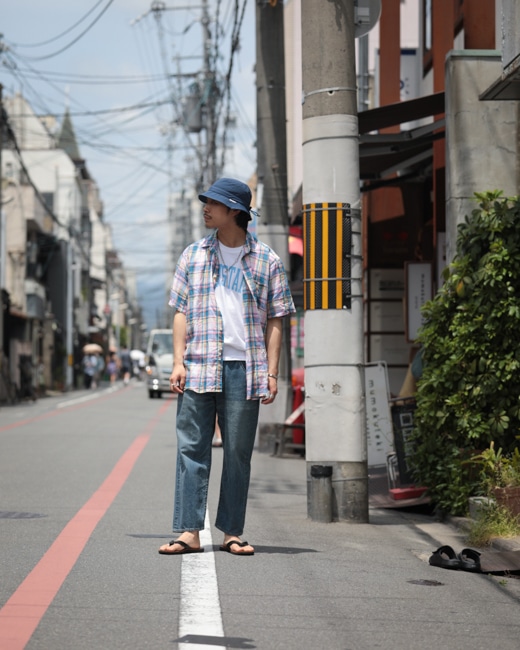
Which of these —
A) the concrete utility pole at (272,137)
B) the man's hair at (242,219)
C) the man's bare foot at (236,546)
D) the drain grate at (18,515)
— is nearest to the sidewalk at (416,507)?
the man's bare foot at (236,546)

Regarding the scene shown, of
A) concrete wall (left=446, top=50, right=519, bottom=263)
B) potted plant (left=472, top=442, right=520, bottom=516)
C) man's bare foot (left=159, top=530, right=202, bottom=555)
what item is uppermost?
concrete wall (left=446, top=50, right=519, bottom=263)

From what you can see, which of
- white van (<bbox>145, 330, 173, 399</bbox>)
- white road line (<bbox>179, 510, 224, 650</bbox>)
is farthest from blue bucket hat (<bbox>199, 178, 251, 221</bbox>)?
white van (<bbox>145, 330, 173, 399</bbox>)

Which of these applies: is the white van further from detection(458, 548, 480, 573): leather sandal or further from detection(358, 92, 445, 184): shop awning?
detection(458, 548, 480, 573): leather sandal

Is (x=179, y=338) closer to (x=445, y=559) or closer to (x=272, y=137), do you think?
(x=445, y=559)

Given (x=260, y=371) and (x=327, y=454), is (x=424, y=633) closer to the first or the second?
(x=260, y=371)

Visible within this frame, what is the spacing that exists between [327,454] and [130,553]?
2138 millimetres

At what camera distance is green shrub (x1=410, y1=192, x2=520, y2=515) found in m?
7.98

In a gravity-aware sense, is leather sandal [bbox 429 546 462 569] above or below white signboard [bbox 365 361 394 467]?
below

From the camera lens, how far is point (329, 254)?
8.23 m

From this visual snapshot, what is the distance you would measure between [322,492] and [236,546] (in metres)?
1.71

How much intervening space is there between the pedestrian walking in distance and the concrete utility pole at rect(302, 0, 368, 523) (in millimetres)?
1655

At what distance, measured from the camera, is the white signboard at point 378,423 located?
1050 centimetres

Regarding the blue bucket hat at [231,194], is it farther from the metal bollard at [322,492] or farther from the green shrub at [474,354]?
the metal bollard at [322,492]

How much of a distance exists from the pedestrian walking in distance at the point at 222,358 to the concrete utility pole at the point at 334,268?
1.65 metres
